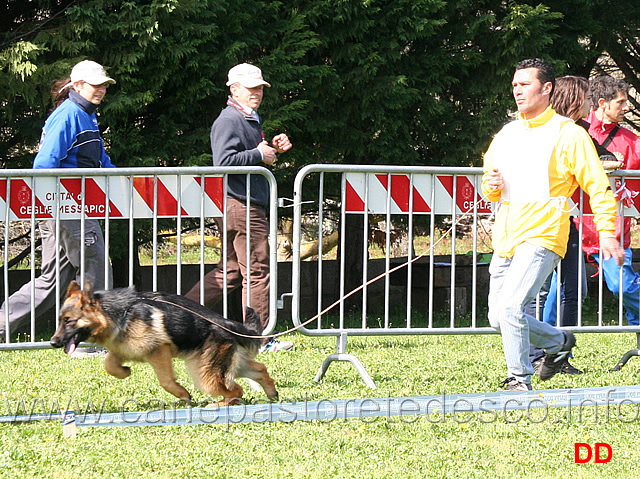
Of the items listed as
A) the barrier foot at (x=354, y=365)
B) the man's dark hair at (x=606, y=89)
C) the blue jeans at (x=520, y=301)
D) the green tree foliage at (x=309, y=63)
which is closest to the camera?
the blue jeans at (x=520, y=301)

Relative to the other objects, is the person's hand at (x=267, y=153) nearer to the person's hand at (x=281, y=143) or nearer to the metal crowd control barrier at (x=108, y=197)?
the person's hand at (x=281, y=143)

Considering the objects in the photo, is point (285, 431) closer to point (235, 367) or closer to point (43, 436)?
point (235, 367)

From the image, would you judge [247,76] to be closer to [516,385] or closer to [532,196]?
[532,196]

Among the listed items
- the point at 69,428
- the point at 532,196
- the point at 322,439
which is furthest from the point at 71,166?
the point at 532,196

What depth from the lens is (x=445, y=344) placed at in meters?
8.39

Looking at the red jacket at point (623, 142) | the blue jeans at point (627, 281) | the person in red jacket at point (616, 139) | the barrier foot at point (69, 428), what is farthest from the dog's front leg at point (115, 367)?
the red jacket at point (623, 142)

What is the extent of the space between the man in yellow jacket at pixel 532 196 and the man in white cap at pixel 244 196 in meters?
2.20

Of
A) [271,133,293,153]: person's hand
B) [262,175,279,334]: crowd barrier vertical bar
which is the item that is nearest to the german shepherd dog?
[262,175,279,334]: crowd barrier vertical bar

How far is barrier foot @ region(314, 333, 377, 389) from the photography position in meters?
6.00

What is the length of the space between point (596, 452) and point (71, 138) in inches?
176

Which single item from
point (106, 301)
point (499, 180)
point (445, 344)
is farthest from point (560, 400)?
point (445, 344)

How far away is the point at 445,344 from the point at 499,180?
3.36 metres

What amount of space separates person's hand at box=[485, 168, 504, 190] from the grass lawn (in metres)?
1.30

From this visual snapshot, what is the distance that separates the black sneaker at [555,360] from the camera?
18.6 feet
